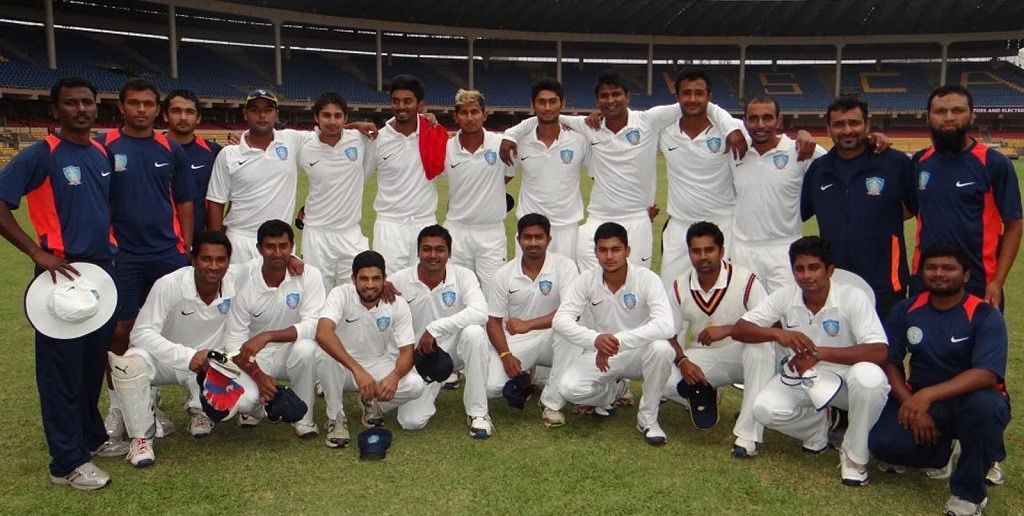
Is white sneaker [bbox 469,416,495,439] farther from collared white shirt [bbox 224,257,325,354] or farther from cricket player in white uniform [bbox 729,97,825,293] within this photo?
cricket player in white uniform [bbox 729,97,825,293]

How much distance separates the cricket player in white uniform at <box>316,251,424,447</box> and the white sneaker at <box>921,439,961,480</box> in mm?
2921

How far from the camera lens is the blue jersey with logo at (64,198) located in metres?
3.95

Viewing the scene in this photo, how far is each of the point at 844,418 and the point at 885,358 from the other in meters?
0.76

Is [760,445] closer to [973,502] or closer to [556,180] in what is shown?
[973,502]

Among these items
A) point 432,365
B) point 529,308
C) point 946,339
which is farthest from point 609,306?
point 946,339

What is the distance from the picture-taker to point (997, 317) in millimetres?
3891

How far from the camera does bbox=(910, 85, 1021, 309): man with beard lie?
423cm

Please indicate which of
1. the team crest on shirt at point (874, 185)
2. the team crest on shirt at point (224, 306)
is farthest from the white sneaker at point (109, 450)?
the team crest on shirt at point (874, 185)

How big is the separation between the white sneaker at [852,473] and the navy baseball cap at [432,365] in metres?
2.37

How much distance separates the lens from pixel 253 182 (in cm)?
564

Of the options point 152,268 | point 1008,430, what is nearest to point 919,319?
point 1008,430

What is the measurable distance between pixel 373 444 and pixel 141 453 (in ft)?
4.21

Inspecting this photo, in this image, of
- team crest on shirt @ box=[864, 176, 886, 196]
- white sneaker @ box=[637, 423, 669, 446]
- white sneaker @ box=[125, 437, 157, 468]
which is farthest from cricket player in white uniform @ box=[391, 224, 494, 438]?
team crest on shirt @ box=[864, 176, 886, 196]

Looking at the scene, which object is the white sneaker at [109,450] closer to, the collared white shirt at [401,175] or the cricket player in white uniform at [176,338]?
the cricket player in white uniform at [176,338]
